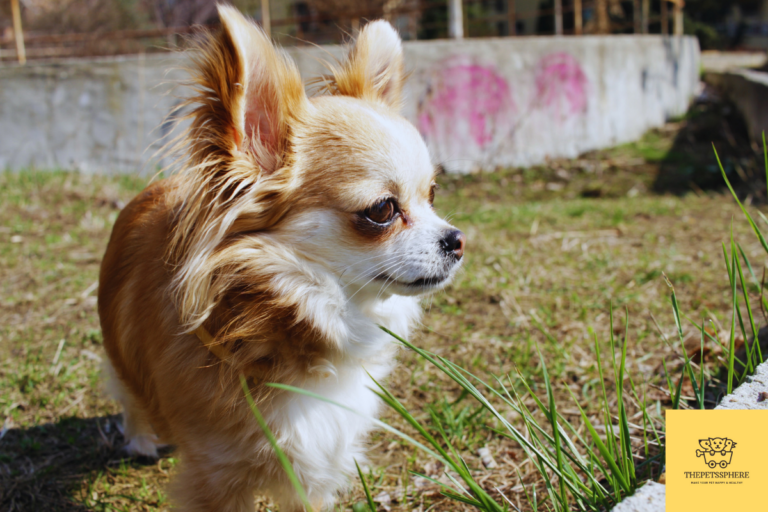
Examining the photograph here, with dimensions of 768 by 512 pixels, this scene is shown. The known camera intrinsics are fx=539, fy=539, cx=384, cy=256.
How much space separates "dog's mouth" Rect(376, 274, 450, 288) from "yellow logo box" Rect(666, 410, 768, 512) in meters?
0.77

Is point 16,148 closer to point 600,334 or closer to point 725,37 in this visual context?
point 600,334

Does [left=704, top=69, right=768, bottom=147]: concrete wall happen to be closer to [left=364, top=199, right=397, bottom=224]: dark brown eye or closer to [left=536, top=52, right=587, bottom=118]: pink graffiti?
[left=536, top=52, right=587, bottom=118]: pink graffiti

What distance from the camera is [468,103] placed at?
22.2ft

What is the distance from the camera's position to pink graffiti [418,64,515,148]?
6.64 m

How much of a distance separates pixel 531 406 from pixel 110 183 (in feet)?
17.4

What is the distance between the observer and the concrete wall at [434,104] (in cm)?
640

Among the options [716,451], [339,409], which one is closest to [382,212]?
[339,409]

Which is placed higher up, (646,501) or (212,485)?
(646,501)

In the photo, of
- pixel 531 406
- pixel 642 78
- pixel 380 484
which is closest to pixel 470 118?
pixel 642 78

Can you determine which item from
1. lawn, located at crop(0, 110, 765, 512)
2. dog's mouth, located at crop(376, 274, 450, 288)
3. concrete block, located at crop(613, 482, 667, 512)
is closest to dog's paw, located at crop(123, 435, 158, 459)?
lawn, located at crop(0, 110, 765, 512)

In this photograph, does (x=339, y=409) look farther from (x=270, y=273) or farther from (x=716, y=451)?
(x=716, y=451)

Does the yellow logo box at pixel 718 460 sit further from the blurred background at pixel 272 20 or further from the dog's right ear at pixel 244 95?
the blurred background at pixel 272 20

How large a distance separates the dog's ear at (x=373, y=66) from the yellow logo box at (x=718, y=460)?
63.3 inches

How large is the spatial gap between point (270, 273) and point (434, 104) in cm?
544
